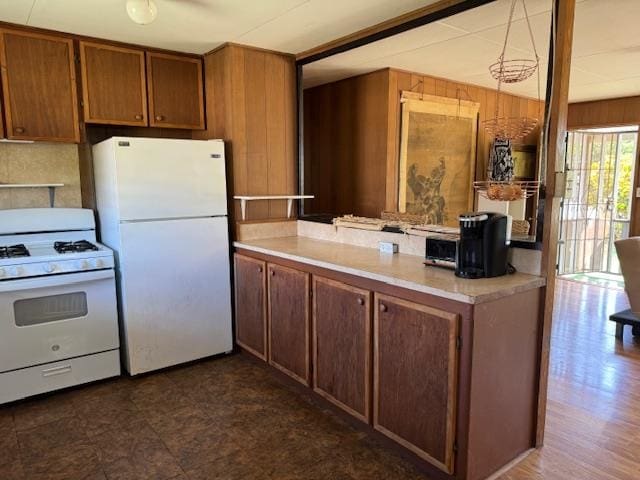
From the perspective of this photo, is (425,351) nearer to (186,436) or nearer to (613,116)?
(186,436)

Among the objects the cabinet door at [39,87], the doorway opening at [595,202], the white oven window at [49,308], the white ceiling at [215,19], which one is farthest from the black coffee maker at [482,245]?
the doorway opening at [595,202]

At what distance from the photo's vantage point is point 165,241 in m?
2.94

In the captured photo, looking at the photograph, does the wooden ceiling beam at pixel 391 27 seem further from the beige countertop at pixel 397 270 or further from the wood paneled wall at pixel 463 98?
the beige countertop at pixel 397 270

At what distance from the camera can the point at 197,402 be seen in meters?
2.65

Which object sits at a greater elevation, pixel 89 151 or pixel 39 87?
pixel 39 87

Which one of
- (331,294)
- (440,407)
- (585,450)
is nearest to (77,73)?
(331,294)

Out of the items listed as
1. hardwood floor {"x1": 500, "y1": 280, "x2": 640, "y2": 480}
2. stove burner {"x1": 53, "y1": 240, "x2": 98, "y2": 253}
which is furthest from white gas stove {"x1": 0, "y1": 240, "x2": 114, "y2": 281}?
hardwood floor {"x1": 500, "y1": 280, "x2": 640, "y2": 480}

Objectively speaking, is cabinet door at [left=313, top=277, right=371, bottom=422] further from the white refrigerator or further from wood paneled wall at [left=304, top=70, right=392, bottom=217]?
wood paneled wall at [left=304, top=70, right=392, bottom=217]

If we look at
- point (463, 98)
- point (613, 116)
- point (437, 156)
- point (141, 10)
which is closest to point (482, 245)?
point (141, 10)

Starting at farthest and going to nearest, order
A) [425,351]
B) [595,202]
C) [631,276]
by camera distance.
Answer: [595,202]
[631,276]
[425,351]

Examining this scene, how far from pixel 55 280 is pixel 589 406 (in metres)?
3.17

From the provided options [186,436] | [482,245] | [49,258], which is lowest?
[186,436]

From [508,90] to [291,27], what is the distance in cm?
301

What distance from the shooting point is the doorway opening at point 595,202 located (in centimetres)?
565
